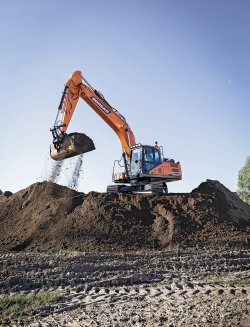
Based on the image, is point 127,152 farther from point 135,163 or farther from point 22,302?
point 22,302

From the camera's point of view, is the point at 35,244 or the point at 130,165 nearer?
the point at 35,244

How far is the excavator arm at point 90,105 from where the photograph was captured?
15823mm

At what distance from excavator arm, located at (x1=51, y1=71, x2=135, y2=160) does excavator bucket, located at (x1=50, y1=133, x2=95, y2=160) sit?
0.16 m

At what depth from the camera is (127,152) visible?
18938mm

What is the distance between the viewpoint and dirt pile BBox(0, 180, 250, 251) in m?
14.5

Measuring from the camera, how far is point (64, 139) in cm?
1566

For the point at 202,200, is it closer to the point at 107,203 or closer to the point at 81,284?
the point at 107,203

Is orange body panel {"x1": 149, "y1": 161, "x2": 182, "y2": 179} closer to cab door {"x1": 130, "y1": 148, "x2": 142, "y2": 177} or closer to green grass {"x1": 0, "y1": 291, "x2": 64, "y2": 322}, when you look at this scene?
cab door {"x1": 130, "y1": 148, "x2": 142, "y2": 177}

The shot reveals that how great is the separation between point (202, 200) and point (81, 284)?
34.4 ft

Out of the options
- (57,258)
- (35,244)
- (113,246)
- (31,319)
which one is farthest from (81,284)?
(35,244)

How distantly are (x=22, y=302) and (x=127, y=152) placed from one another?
1254 centimetres


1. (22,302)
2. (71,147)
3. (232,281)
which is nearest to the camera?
(22,302)

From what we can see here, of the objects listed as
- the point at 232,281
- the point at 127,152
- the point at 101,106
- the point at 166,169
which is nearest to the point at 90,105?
the point at 101,106

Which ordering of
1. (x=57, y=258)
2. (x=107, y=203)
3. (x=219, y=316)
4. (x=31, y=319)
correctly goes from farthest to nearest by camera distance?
(x=107, y=203) < (x=57, y=258) < (x=31, y=319) < (x=219, y=316)
